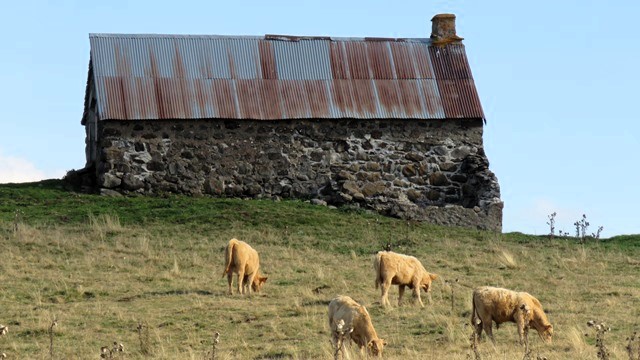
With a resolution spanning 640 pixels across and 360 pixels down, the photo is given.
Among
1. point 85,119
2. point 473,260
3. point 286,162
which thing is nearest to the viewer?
point 473,260

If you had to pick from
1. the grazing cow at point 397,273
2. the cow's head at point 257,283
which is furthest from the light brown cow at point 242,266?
the grazing cow at point 397,273

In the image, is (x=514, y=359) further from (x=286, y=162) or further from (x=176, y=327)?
(x=286, y=162)

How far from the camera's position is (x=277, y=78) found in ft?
109

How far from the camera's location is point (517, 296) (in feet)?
54.1

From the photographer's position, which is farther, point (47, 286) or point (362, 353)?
point (47, 286)

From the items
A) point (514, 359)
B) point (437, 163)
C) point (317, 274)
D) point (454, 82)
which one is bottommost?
point (514, 359)

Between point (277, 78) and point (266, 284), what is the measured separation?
12.8 meters

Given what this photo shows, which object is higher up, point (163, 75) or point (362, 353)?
point (163, 75)

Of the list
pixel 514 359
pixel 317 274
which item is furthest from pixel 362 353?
pixel 317 274

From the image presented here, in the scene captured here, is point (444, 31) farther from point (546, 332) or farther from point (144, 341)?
point (144, 341)

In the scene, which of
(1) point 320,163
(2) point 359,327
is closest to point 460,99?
(1) point 320,163

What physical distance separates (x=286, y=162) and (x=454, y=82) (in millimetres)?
5089

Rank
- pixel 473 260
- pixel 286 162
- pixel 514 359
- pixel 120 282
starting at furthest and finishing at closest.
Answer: pixel 286 162
pixel 473 260
pixel 120 282
pixel 514 359

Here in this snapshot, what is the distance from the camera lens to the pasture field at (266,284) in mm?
16469
